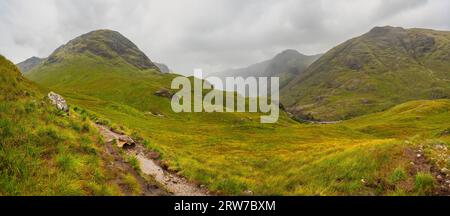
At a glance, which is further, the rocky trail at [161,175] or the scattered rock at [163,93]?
the scattered rock at [163,93]

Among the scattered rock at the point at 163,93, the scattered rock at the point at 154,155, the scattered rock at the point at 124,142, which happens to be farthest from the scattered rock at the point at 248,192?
the scattered rock at the point at 163,93

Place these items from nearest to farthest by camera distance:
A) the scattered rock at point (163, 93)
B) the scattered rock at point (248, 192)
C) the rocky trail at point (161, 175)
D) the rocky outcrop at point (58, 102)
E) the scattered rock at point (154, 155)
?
1. the scattered rock at point (248, 192)
2. the rocky trail at point (161, 175)
3. the rocky outcrop at point (58, 102)
4. the scattered rock at point (154, 155)
5. the scattered rock at point (163, 93)

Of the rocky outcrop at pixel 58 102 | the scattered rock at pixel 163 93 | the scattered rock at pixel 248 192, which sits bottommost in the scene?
the scattered rock at pixel 248 192

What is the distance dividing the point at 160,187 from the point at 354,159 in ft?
37.4

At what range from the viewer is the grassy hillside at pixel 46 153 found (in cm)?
1171

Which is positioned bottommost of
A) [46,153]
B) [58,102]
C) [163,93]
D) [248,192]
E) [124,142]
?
[248,192]

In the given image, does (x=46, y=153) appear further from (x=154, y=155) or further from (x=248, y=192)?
(x=248, y=192)

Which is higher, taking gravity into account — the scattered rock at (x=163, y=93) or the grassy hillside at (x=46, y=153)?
the scattered rock at (x=163, y=93)

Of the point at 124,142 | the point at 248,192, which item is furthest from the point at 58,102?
the point at 248,192

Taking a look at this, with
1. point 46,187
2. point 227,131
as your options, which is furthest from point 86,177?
point 227,131

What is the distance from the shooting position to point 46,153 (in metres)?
14.2

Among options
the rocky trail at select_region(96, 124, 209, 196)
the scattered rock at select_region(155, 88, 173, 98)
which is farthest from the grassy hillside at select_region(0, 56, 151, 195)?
the scattered rock at select_region(155, 88, 173, 98)

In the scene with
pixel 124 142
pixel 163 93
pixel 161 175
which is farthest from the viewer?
pixel 163 93

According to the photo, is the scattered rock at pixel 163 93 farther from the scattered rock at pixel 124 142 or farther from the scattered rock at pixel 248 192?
the scattered rock at pixel 248 192
